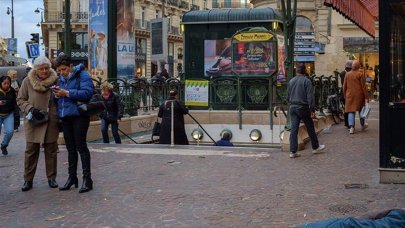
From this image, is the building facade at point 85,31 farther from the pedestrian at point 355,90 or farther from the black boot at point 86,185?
the black boot at point 86,185

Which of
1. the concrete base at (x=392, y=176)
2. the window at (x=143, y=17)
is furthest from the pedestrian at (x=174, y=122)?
the window at (x=143, y=17)

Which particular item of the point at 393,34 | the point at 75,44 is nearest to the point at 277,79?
the point at 393,34

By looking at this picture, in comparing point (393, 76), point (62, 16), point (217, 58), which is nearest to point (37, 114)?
point (393, 76)

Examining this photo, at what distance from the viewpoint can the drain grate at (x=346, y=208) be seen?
6.39 metres

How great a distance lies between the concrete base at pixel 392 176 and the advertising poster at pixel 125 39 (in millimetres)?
10789

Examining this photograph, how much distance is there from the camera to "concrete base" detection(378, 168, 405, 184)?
7613 millimetres

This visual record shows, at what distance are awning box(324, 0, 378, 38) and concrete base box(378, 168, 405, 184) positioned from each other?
3751mm

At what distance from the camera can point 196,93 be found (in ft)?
55.7

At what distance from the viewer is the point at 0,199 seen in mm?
7445

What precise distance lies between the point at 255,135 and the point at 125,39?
504cm

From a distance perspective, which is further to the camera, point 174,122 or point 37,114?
point 174,122

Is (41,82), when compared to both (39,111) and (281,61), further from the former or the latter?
(281,61)

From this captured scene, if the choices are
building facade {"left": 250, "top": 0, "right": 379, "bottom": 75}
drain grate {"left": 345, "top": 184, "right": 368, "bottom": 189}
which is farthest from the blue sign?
building facade {"left": 250, "top": 0, "right": 379, "bottom": 75}

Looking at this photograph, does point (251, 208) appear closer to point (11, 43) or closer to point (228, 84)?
point (228, 84)
